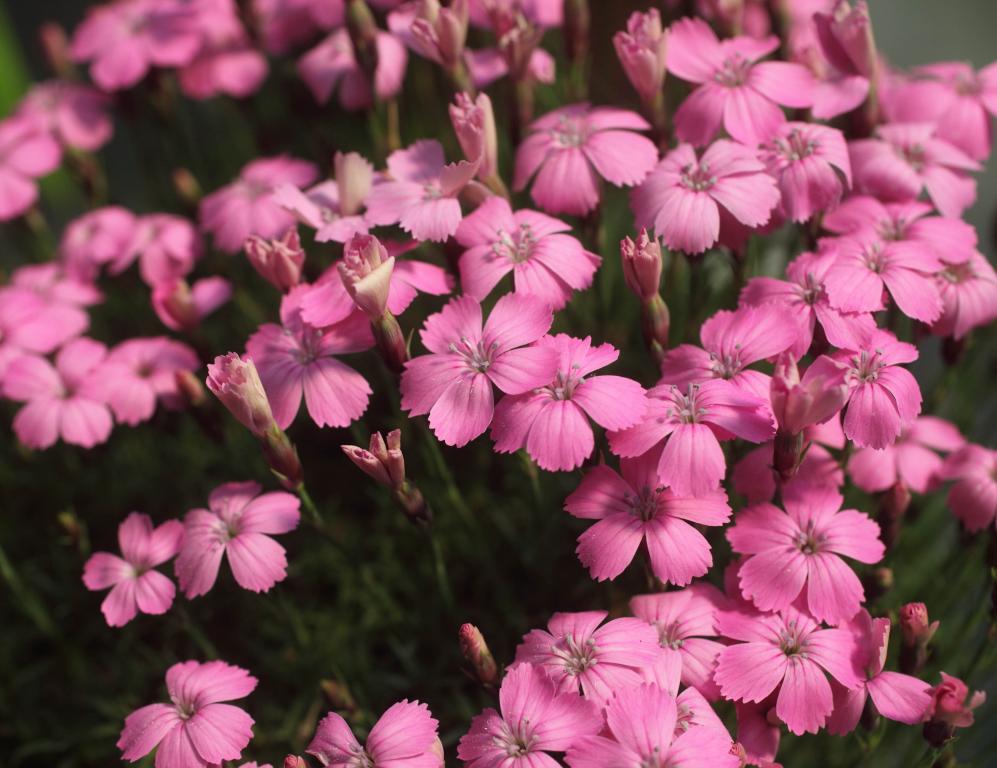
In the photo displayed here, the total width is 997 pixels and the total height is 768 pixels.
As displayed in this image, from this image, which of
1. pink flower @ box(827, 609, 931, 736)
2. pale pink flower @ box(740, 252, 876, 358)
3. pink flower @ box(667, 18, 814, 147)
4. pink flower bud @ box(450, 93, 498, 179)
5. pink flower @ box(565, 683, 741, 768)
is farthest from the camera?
pink flower @ box(667, 18, 814, 147)

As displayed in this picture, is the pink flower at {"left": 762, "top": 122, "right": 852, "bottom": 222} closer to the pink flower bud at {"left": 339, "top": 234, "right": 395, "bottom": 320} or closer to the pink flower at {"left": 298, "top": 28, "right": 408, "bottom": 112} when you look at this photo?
the pink flower bud at {"left": 339, "top": 234, "right": 395, "bottom": 320}

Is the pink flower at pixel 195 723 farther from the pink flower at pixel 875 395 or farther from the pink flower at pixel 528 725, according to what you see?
the pink flower at pixel 875 395

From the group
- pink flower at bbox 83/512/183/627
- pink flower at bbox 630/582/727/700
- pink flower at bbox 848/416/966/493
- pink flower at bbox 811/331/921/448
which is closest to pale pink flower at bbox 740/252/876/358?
pink flower at bbox 811/331/921/448

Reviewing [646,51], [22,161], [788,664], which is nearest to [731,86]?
[646,51]

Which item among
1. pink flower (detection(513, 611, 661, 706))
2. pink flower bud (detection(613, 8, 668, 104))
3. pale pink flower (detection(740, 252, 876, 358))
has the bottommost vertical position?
pink flower (detection(513, 611, 661, 706))

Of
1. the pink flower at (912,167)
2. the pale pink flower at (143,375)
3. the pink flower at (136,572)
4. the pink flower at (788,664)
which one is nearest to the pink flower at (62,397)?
the pale pink flower at (143,375)

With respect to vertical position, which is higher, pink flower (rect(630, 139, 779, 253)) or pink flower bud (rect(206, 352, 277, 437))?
pink flower (rect(630, 139, 779, 253))

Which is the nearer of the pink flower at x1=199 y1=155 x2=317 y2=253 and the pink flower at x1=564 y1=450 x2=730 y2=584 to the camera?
the pink flower at x1=564 y1=450 x2=730 y2=584
